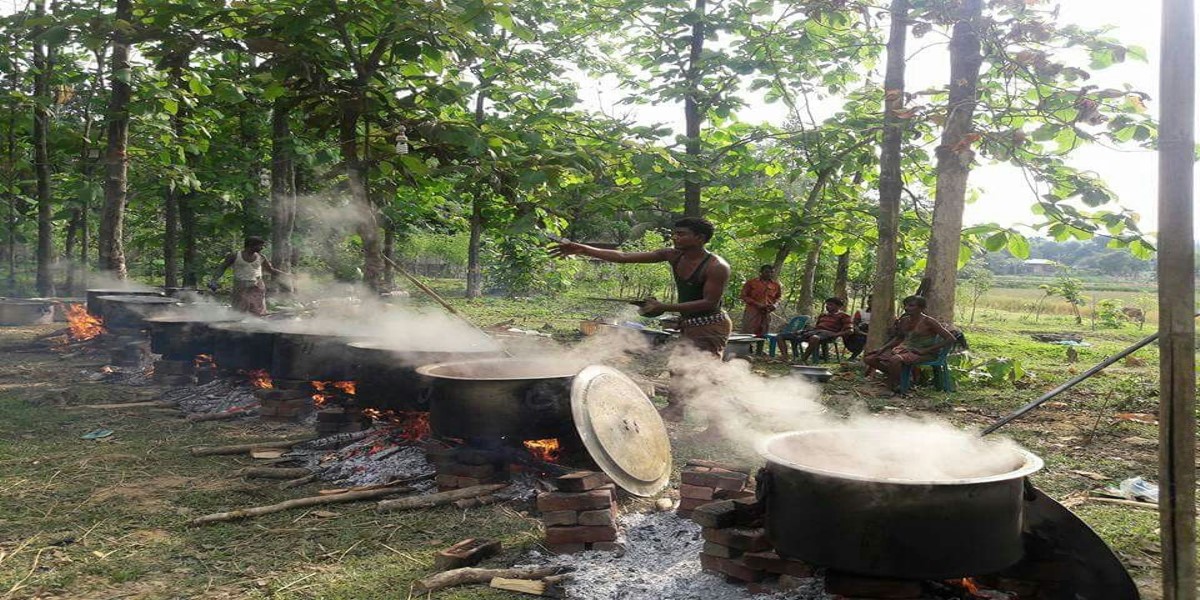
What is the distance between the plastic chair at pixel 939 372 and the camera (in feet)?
33.6

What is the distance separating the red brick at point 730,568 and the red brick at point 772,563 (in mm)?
31

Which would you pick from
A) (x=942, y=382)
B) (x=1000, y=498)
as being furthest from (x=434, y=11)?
(x=942, y=382)

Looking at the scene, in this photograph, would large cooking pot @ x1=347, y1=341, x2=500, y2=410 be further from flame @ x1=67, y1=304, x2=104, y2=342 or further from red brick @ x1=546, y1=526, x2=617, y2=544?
flame @ x1=67, y1=304, x2=104, y2=342

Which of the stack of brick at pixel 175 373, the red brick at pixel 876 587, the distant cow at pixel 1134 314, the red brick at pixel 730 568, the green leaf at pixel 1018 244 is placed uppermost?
the green leaf at pixel 1018 244

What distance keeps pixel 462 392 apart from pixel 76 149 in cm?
1290

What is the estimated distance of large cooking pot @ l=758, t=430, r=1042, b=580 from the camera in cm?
306

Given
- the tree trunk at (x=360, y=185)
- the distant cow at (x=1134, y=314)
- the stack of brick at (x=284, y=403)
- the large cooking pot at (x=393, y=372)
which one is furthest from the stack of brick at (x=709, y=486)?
the distant cow at (x=1134, y=314)

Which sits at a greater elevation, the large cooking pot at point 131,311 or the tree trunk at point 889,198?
the tree trunk at point 889,198

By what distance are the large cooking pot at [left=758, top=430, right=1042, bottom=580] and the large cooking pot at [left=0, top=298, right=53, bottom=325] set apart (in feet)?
56.2

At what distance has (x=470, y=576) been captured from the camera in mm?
3969

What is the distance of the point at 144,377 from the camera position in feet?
33.9

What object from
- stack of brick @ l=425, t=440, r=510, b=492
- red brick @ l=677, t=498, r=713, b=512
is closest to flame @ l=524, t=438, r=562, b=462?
stack of brick @ l=425, t=440, r=510, b=492

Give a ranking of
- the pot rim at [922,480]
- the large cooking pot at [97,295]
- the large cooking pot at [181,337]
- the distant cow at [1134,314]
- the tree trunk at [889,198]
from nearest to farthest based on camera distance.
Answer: the pot rim at [922,480] < the large cooking pot at [181,337] < the tree trunk at [889,198] < the large cooking pot at [97,295] < the distant cow at [1134,314]

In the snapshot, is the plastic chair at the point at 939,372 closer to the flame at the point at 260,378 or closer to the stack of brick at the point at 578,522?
the stack of brick at the point at 578,522
